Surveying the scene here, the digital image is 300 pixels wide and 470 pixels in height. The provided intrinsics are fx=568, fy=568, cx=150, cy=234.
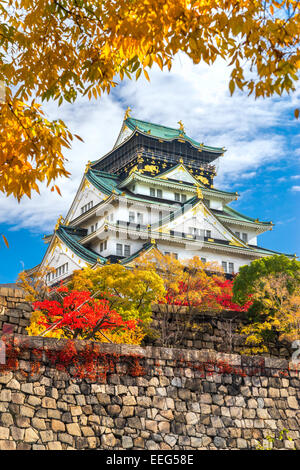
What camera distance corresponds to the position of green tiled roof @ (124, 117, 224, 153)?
153 ft

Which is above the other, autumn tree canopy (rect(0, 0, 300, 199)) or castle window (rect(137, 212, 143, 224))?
castle window (rect(137, 212, 143, 224))

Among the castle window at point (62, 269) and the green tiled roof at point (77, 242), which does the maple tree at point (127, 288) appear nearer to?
the green tiled roof at point (77, 242)

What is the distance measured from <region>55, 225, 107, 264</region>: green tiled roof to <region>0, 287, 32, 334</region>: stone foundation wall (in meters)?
16.9

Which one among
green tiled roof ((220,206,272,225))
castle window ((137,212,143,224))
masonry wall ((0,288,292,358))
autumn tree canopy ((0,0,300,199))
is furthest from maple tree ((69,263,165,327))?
green tiled roof ((220,206,272,225))

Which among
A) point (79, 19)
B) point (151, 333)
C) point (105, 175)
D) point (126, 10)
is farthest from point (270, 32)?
point (105, 175)

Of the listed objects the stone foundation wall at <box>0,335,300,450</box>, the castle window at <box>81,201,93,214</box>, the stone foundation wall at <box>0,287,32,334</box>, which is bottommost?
the stone foundation wall at <box>0,335,300,450</box>

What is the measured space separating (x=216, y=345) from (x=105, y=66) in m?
14.2

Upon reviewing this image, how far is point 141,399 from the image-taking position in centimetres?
1115

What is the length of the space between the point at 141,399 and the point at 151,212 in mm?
29003

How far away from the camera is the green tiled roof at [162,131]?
4665 centimetres

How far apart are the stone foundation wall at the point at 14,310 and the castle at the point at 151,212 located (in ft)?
55.1

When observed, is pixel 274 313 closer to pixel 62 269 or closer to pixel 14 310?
pixel 14 310

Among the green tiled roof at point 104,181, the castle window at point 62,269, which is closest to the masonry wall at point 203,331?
the castle window at point 62,269

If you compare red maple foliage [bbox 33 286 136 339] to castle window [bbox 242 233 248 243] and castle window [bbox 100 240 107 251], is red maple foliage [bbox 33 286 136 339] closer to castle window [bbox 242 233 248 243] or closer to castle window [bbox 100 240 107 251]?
castle window [bbox 100 240 107 251]
